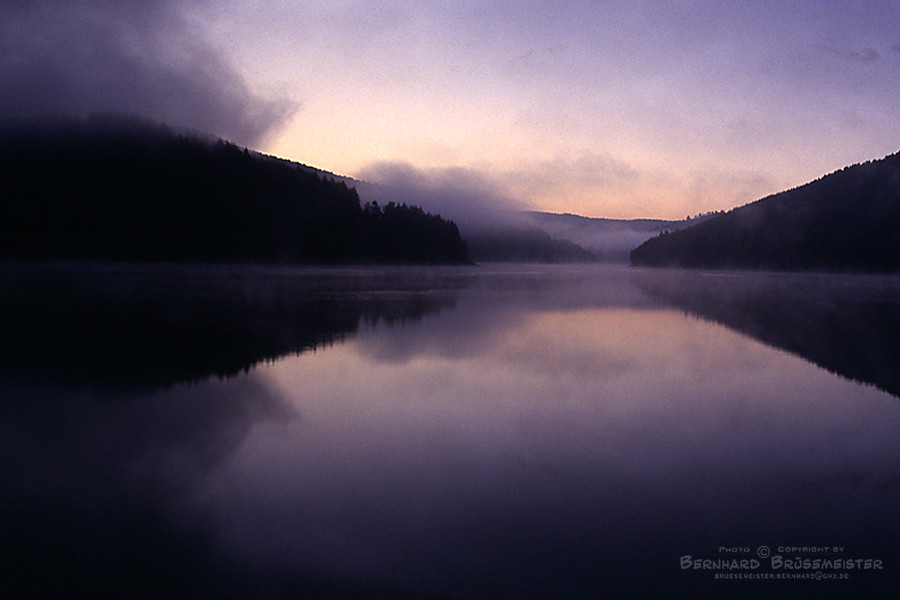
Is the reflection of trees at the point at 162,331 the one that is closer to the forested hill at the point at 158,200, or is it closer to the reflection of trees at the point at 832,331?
the reflection of trees at the point at 832,331

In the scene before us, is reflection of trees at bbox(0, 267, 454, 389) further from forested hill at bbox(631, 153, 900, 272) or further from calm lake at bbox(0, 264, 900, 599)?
forested hill at bbox(631, 153, 900, 272)

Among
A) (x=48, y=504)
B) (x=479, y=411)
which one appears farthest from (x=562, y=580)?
(x=48, y=504)

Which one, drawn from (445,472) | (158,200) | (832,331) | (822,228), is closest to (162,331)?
(445,472)

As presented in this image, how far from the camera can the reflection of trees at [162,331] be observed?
442 inches

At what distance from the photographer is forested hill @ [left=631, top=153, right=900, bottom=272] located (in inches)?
3937

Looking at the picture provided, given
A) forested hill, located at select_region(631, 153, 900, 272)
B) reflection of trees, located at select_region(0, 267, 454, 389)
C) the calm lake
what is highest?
forested hill, located at select_region(631, 153, 900, 272)

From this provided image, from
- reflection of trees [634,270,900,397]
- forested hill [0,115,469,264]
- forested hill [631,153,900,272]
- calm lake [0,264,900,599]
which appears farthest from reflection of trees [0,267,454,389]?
forested hill [631,153,900,272]

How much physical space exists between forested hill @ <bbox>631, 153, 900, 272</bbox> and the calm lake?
110998 millimetres

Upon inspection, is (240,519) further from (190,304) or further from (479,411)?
(190,304)

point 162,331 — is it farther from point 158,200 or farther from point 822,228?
point 822,228

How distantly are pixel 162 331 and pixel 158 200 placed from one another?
8096cm

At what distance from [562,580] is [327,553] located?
6.36 feet

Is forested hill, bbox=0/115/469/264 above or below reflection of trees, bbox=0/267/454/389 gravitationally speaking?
above

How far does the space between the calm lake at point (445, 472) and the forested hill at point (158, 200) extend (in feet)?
255
